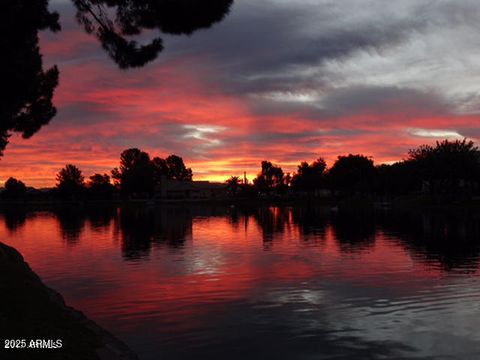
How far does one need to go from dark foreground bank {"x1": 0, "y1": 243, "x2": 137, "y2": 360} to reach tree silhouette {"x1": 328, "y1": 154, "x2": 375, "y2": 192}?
451ft

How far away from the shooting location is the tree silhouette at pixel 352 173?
5961 inches

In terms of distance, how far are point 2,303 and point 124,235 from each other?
3521cm

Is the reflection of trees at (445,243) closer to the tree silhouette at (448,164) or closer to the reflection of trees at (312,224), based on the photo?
the reflection of trees at (312,224)

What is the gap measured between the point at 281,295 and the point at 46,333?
10.1m

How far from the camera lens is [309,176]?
18662 centimetres

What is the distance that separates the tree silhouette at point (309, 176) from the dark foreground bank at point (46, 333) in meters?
172

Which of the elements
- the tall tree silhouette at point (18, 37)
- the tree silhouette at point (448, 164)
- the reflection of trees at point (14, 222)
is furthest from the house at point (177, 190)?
the tall tree silhouette at point (18, 37)

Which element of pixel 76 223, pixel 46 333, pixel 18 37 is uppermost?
pixel 18 37

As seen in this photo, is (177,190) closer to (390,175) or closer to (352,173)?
(352,173)

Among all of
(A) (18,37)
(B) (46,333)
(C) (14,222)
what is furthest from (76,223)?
(B) (46,333)

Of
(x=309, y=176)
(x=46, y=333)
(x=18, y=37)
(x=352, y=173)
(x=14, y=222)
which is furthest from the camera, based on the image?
(x=309, y=176)

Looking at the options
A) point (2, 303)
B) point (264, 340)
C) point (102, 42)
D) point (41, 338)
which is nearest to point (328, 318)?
point (264, 340)

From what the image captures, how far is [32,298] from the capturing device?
16.2 metres

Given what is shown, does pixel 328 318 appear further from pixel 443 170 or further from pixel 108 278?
pixel 443 170
